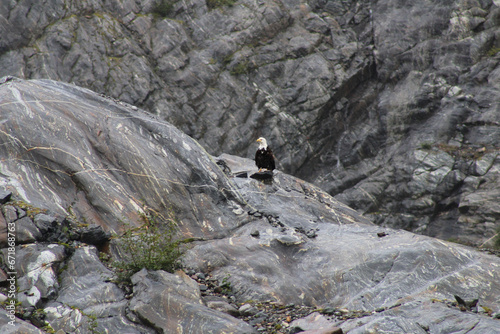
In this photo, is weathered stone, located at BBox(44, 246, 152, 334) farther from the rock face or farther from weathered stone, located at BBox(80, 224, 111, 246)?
weathered stone, located at BBox(80, 224, 111, 246)

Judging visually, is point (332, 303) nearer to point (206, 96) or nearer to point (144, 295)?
point (144, 295)

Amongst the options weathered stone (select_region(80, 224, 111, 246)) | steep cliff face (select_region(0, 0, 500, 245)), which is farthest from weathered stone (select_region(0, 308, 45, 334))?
steep cliff face (select_region(0, 0, 500, 245))

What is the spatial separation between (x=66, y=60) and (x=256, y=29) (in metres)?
22.2

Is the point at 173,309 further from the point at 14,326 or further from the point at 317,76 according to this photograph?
the point at 317,76

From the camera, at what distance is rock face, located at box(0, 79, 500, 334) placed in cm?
800

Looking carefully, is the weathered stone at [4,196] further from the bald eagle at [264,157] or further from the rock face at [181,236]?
the bald eagle at [264,157]

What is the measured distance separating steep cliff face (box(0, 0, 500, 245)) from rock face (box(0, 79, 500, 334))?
29678mm

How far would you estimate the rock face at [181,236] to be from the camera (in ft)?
26.2

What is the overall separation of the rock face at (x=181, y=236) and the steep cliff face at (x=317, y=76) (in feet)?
97.4

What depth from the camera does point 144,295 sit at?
838 cm

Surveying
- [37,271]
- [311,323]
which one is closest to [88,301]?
[37,271]

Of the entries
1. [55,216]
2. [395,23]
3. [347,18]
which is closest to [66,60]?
[347,18]

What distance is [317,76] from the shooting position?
4869 cm

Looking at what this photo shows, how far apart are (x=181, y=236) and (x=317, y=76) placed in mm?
39868
